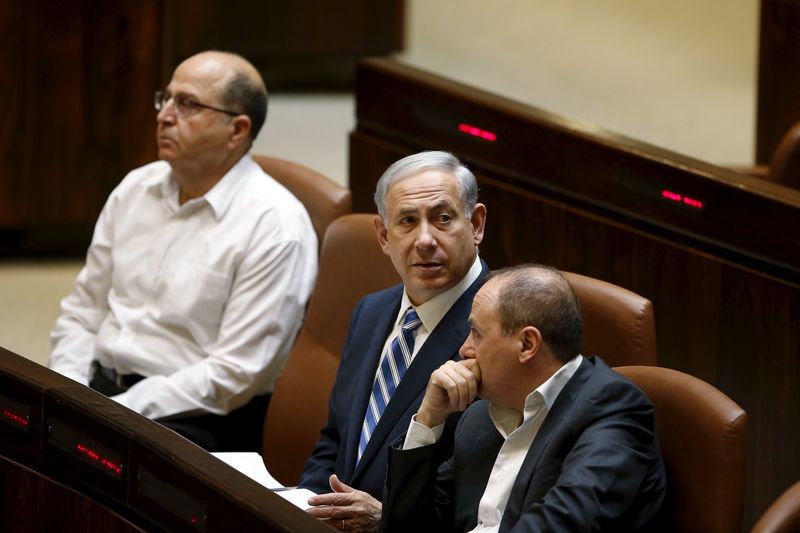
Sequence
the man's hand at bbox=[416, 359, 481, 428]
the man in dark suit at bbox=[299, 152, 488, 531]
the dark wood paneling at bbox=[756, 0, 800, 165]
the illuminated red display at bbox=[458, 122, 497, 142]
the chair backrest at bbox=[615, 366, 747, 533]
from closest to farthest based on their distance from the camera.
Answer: the chair backrest at bbox=[615, 366, 747, 533] < the man's hand at bbox=[416, 359, 481, 428] < the man in dark suit at bbox=[299, 152, 488, 531] < the illuminated red display at bbox=[458, 122, 497, 142] < the dark wood paneling at bbox=[756, 0, 800, 165]

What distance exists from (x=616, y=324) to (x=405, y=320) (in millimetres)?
383

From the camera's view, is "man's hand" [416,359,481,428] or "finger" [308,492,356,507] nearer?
"man's hand" [416,359,481,428]

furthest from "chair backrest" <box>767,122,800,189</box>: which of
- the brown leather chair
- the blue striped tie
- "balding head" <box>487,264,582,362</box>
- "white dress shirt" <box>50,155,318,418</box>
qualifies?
the brown leather chair

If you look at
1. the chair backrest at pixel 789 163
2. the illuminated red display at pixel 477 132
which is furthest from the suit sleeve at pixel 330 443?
the chair backrest at pixel 789 163

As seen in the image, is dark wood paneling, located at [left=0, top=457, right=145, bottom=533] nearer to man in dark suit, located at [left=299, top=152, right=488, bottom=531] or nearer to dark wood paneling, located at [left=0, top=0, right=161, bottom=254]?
man in dark suit, located at [left=299, top=152, right=488, bottom=531]

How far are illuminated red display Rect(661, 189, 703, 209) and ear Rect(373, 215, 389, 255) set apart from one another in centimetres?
78

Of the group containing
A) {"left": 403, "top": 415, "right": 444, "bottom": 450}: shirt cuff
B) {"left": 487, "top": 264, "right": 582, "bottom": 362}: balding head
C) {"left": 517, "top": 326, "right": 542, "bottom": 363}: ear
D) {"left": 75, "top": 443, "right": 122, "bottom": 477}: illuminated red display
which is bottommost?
{"left": 75, "top": 443, "right": 122, "bottom": 477}: illuminated red display

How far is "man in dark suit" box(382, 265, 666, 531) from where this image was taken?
6.56ft

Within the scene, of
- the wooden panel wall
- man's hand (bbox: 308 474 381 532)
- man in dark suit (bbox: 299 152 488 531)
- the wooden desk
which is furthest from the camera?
the wooden panel wall

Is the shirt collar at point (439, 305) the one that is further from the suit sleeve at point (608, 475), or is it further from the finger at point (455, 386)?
the suit sleeve at point (608, 475)

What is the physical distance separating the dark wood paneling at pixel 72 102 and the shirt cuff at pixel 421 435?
2.78 metres

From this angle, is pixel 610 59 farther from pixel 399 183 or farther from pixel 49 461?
pixel 49 461

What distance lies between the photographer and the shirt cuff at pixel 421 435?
7.52 ft

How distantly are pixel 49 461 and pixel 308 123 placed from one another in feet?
14.0
